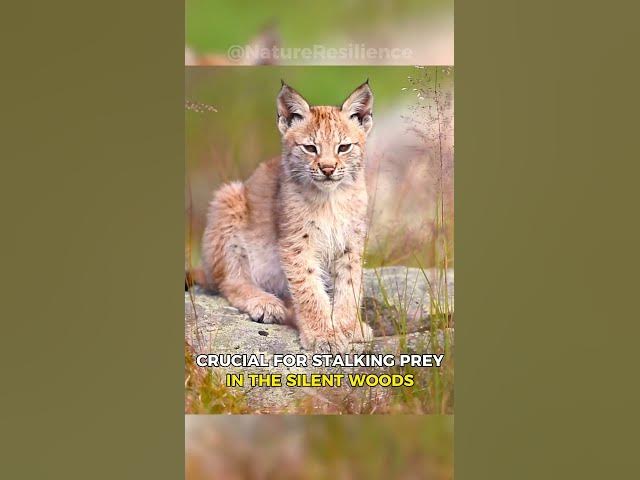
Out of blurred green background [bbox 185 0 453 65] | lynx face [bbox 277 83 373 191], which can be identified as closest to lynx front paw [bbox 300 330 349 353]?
lynx face [bbox 277 83 373 191]

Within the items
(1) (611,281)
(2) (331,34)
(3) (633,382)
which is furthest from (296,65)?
(3) (633,382)

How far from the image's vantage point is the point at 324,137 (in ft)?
8.07

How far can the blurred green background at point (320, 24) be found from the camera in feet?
8.02

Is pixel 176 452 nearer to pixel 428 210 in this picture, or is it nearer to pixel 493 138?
pixel 428 210

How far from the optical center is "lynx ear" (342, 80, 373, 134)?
8.10 feet

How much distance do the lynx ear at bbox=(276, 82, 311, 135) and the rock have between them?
581 mm

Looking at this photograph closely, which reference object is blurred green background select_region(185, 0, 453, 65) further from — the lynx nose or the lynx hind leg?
the lynx hind leg

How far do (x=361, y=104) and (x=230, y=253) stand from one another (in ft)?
2.23

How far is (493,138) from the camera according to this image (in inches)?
95.3

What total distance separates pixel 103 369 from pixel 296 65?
1211 mm

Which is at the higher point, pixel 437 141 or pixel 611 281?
pixel 437 141

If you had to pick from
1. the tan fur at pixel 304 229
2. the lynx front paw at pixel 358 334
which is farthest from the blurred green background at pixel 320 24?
the lynx front paw at pixel 358 334

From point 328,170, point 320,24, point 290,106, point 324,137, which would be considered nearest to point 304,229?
point 328,170

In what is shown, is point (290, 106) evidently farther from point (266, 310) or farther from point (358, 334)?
point (358, 334)
